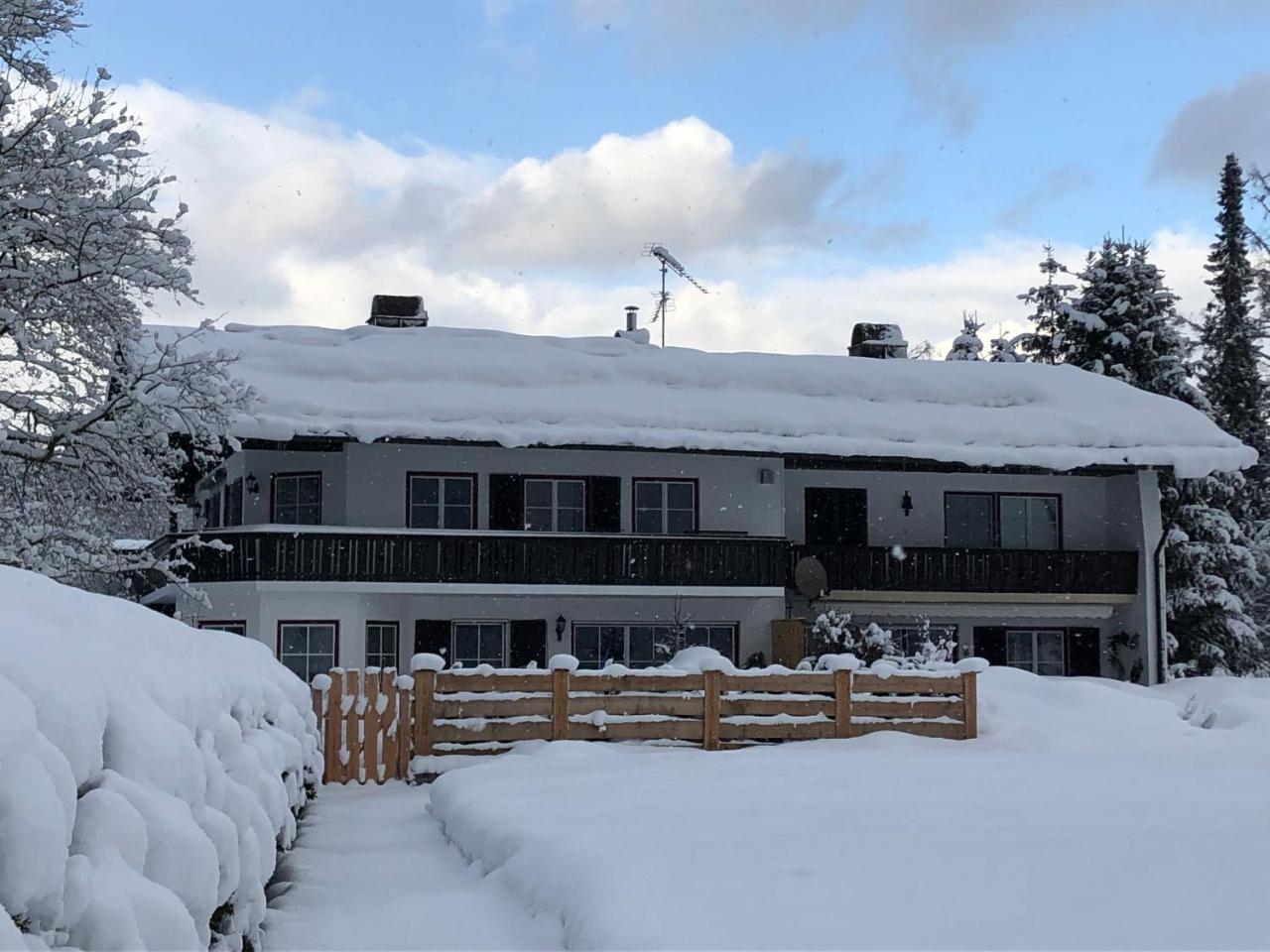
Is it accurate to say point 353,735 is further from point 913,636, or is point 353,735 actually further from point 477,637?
point 913,636

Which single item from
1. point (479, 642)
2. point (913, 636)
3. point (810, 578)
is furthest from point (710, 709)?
point (913, 636)

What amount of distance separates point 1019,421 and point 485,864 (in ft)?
81.4

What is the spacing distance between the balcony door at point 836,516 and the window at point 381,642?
903 centimetres

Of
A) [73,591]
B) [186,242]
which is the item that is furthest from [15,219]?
[73,591]

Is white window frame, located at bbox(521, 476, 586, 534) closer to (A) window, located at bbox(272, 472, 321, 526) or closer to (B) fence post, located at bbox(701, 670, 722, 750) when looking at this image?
(A) window, located at bbox(272, 472, 321, 526)

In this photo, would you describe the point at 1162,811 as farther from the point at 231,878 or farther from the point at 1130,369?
the point at 1130,369

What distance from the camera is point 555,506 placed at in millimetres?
28281

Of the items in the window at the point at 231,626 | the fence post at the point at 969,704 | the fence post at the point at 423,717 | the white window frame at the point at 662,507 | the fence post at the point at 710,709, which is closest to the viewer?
the fence post at the point at 423,717

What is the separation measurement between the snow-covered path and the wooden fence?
186 inches

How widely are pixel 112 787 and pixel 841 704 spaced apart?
1501 centimetres

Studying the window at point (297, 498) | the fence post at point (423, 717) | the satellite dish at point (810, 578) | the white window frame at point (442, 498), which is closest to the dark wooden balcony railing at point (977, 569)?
the satellite dish at point (810, 578)

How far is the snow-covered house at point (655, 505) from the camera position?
2633 cm

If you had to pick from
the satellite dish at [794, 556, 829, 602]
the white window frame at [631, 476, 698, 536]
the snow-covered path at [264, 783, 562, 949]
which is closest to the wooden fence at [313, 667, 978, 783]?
the snow-covered path at [264, 783, 562, 949]

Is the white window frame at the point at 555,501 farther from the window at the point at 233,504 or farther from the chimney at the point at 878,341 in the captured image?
the chimney at the point at 878,341
